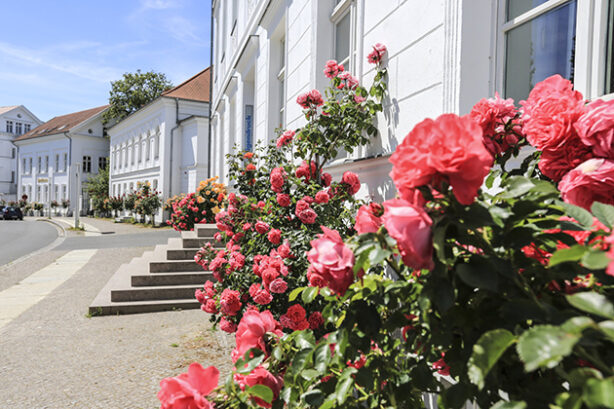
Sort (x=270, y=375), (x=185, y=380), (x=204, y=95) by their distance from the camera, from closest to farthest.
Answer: (x=185, y=380)
(x=270, y=375)
(x=204, y=95)

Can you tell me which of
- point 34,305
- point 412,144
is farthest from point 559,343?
point 34,305

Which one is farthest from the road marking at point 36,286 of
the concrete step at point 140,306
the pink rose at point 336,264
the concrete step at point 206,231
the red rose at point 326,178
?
the pink rose at point 336,264

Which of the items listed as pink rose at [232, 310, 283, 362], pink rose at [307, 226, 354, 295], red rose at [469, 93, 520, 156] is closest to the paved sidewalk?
pink rose at [232, 310, 283, 362]

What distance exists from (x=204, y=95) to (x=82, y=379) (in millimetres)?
28558

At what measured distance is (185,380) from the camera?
3.97 feet

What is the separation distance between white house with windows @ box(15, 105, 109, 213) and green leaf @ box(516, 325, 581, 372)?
47.7 m

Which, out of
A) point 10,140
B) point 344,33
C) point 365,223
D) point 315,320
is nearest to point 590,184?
point 365,223

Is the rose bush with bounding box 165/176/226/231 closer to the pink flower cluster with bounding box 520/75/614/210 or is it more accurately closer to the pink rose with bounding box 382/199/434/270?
the pink flower cluster with bounding box 520/75/614/210

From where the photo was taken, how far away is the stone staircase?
20.7 feet

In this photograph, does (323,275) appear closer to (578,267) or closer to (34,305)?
(578,267)

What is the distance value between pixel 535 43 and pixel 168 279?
20.3 ft

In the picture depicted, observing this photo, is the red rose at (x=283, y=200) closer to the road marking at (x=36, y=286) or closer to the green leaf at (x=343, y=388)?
the green leaf at (x=343, y=388)

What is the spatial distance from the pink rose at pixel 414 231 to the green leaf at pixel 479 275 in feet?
0.20

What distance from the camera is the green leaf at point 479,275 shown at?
0.79m
